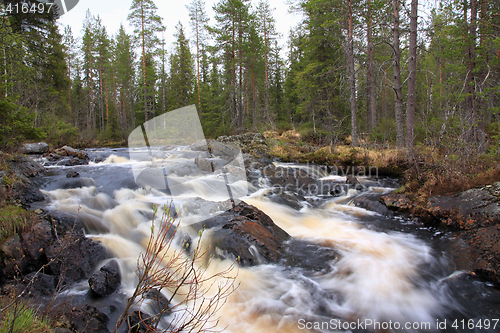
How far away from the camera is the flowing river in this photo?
363 centimetres

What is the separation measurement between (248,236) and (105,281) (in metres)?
2.66

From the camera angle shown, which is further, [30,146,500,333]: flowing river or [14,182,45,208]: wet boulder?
[14,182,45,208]: wet boulder

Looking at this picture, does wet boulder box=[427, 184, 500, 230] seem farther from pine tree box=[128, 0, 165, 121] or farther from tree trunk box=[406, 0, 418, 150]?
pine tree box=[128, 0, 165, 121]

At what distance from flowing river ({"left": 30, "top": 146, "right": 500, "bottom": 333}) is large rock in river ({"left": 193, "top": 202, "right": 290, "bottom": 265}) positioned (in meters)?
0.21

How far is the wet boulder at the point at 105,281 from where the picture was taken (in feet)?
13.0

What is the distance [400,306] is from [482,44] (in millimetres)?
13258

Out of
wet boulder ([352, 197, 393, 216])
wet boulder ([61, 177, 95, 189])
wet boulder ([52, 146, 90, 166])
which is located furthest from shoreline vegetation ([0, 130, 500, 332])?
wet boulder ([52, 146, 90, 166])

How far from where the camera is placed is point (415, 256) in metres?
5.18

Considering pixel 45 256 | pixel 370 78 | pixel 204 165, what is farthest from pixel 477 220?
pixel 370 78

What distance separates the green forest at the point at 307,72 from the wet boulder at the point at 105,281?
17.6 ft

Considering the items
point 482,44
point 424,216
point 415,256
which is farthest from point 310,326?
point 482,44

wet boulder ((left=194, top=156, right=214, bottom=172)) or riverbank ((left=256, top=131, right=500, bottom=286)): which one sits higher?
wet boulder ((left=194, top=156, right=214, bottom=172))

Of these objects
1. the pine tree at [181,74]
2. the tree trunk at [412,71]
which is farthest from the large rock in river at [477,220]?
the pine tree at [181,74]

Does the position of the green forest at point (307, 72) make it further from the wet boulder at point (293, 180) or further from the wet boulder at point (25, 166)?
the wet boulder at point (293, 180)
